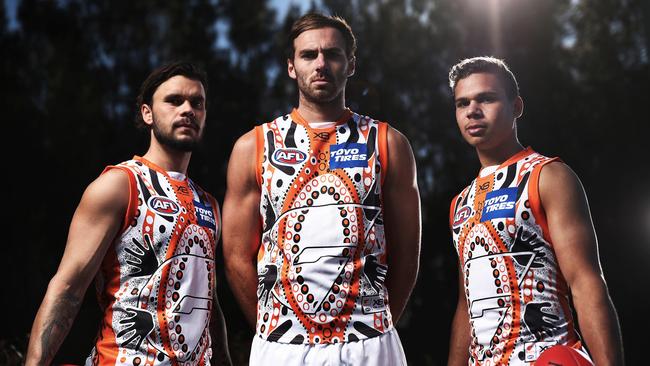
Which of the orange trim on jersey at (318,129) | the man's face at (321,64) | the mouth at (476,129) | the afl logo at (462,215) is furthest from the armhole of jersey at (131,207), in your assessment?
the mouth at (476,129)

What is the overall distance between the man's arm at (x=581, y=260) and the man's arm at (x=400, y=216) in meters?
0.84

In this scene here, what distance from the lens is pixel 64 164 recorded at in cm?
2155

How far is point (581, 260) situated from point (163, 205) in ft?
7.52

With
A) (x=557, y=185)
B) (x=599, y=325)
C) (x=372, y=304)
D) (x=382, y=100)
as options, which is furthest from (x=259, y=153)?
(x=382, y=100)

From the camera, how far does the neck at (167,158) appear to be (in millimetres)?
4656

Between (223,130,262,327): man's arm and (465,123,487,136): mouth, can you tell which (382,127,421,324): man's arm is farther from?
(223,130,262,327): man's arm

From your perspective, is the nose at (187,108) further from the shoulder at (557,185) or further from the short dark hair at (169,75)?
the shoulder at (557,185)

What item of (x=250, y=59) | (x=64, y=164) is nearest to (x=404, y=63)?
(x=250, y=59)

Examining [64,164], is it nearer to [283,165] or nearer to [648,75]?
[648,75]

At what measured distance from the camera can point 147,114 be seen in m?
4.88

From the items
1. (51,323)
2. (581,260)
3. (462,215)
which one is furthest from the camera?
(462,215)

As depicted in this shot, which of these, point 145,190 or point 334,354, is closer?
point 334,354

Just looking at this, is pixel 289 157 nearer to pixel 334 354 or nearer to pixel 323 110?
pixel 323 110

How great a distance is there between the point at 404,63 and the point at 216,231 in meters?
22.6
